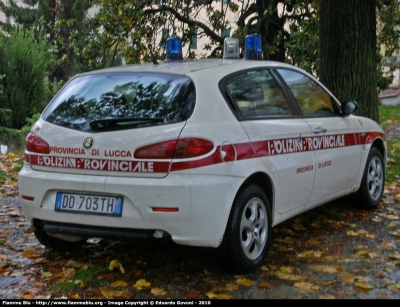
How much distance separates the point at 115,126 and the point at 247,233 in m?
1.26

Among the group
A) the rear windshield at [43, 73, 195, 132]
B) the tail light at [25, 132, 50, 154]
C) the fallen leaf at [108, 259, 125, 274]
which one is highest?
the rear windshield at [43, 73, 195, 132]

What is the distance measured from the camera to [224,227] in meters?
4.53

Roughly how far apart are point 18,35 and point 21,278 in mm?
13999

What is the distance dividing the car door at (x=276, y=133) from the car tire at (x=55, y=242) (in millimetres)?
1743

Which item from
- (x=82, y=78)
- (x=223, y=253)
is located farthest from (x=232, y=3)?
(x=223, y=253)

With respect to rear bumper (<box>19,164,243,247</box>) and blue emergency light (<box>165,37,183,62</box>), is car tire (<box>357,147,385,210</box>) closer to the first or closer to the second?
blue emergency light (<box>165,37,183,62</box>)

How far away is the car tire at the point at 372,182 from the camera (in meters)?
6.94

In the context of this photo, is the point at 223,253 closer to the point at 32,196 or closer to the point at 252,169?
the point at 252,169

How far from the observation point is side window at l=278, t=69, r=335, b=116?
588cm

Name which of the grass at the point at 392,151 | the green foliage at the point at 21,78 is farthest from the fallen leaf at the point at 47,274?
the green foliage at the point at 21,78

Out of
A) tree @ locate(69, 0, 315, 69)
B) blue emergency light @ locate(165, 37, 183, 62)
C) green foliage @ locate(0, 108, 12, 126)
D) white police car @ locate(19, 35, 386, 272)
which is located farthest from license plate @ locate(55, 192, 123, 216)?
green foliage @ locate(0, 108, 12, 126)

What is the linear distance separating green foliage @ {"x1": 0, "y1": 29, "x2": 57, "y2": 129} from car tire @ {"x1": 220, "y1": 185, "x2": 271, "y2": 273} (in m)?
12.9

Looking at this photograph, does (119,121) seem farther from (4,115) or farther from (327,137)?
(4,115)

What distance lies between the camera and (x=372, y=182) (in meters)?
7.12
